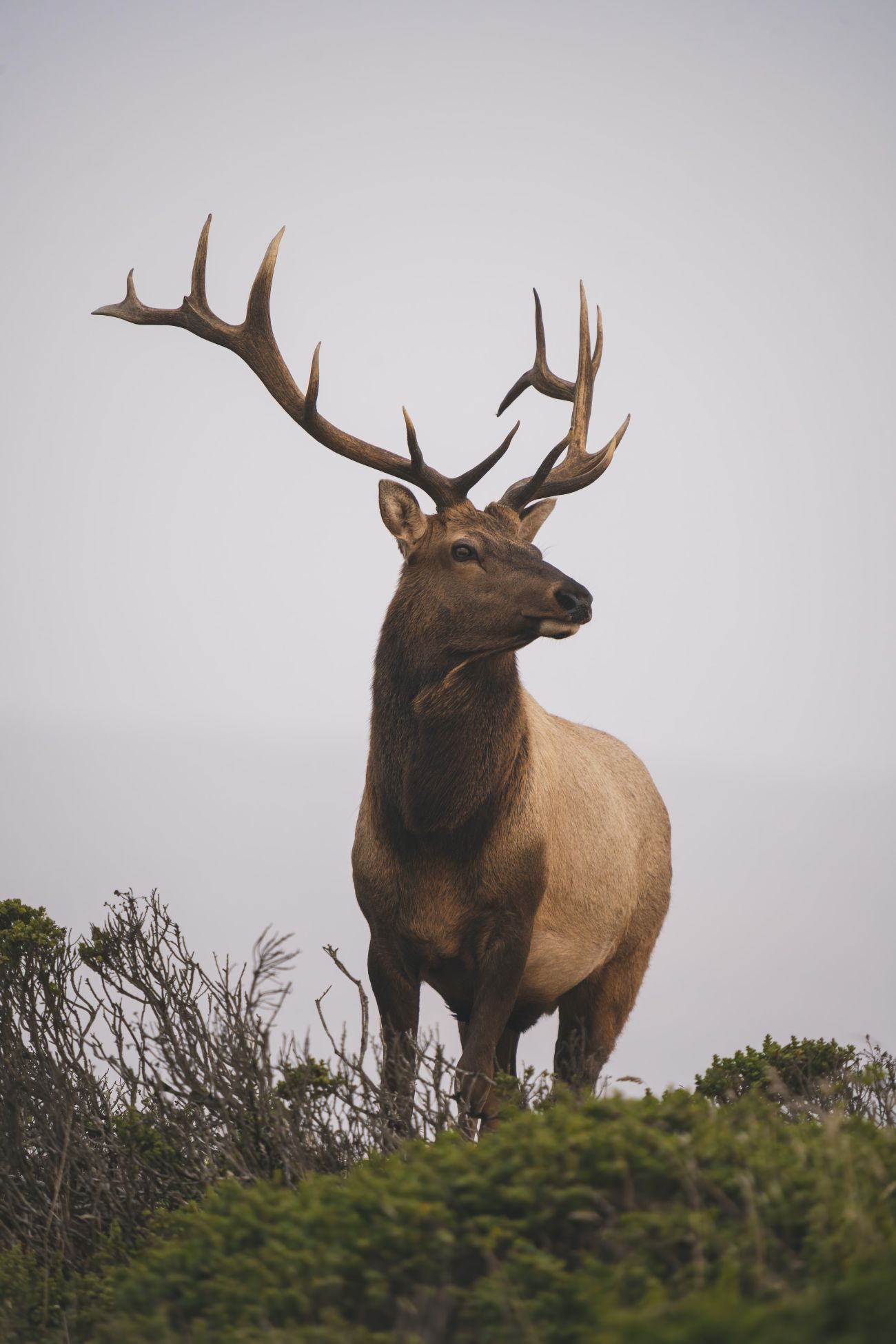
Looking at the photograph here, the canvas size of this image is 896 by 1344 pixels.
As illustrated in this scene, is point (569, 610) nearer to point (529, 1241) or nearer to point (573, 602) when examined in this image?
point (573, 602)

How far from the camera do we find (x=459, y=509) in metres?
5.85

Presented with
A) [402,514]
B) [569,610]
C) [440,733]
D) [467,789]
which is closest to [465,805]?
[467,789]

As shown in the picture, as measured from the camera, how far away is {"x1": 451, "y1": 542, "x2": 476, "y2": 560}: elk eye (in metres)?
5.54

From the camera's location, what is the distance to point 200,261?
666 centimetres

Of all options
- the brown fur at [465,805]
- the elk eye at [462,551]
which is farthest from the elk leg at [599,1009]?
the elk eye at [462,551]

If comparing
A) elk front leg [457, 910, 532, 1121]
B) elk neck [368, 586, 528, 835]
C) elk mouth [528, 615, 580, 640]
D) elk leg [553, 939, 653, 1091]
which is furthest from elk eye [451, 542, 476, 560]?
elk leg [553, 939, 653, 1091]

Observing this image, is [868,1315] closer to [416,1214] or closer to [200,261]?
[416,1214]

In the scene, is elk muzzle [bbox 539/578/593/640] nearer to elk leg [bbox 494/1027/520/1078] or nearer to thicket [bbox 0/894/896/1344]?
thicket [bbox 0/894/896/1344]

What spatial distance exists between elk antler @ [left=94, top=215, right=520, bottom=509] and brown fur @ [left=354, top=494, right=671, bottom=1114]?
0.49 feet

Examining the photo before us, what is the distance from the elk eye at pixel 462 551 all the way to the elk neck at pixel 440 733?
0.30m

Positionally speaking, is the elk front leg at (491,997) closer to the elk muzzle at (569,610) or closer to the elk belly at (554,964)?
the elk belly at (554,964)

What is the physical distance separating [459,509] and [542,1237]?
385 centimetres

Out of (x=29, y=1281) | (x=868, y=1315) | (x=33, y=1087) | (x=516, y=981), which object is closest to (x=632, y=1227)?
(x=868, y=1315)

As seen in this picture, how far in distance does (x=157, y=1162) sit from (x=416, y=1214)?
264cm
